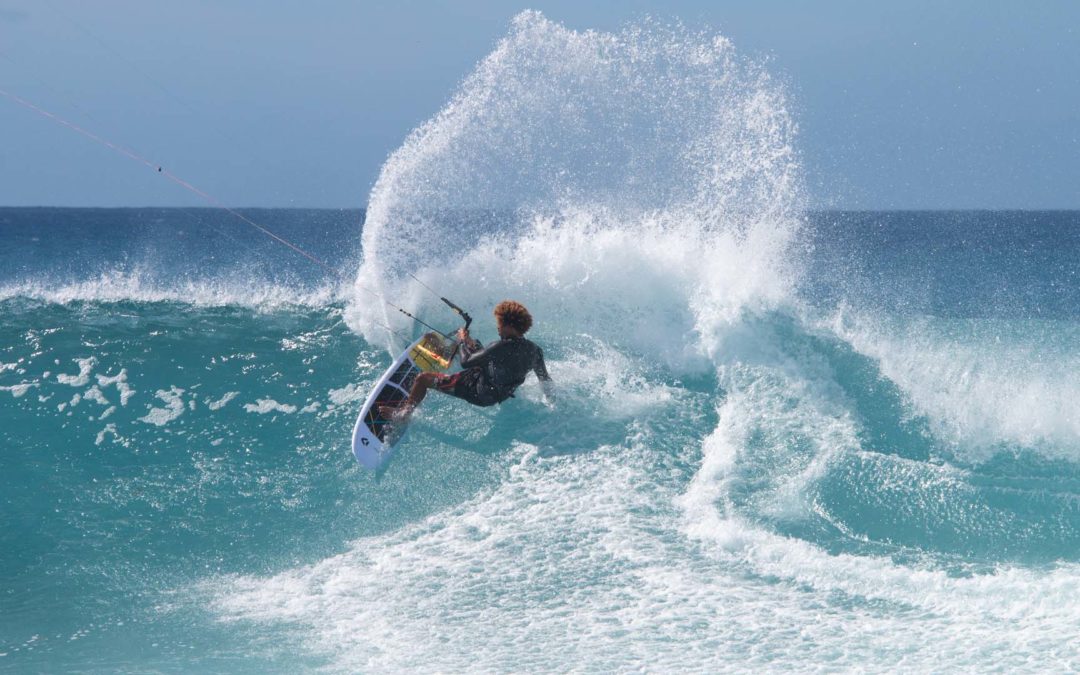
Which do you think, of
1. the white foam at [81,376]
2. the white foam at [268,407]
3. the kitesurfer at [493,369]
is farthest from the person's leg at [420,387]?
the white foam at [81,376]

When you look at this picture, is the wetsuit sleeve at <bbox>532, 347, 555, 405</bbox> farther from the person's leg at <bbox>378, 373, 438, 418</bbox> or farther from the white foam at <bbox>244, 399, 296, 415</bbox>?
the white foam at <bbox>244, 399, 296, 415</bbox>

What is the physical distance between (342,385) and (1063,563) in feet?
20.8

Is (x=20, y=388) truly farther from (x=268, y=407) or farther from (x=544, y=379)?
(x=544, y=379)

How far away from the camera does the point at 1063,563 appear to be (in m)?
5.76

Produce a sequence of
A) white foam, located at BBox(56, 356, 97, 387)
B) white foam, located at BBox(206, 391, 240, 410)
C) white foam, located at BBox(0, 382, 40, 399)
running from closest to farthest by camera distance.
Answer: white foam, located at BBox(206, 391, 240, 410) < white foam, located at BBox(0, 382, 40, 399) < white foam, located at BBox(56, 356, 97, 387)

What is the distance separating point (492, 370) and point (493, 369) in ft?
0.04

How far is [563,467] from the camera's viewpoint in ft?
23.3

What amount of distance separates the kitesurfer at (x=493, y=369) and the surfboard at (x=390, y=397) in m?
0.10

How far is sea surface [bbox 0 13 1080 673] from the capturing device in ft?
17.0

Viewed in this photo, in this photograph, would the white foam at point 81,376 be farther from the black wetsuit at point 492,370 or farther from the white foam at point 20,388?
the black wetsuit at point 492,370

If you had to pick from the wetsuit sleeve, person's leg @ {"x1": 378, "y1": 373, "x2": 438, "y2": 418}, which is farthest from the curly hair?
person's leg @ {"x1": 378, "y1": 373, "x2": 438, "y2": 418}

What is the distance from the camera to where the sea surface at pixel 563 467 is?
17.0ft

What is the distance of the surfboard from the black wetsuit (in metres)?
0.50

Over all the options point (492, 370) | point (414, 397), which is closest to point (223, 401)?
point (414, 397)
